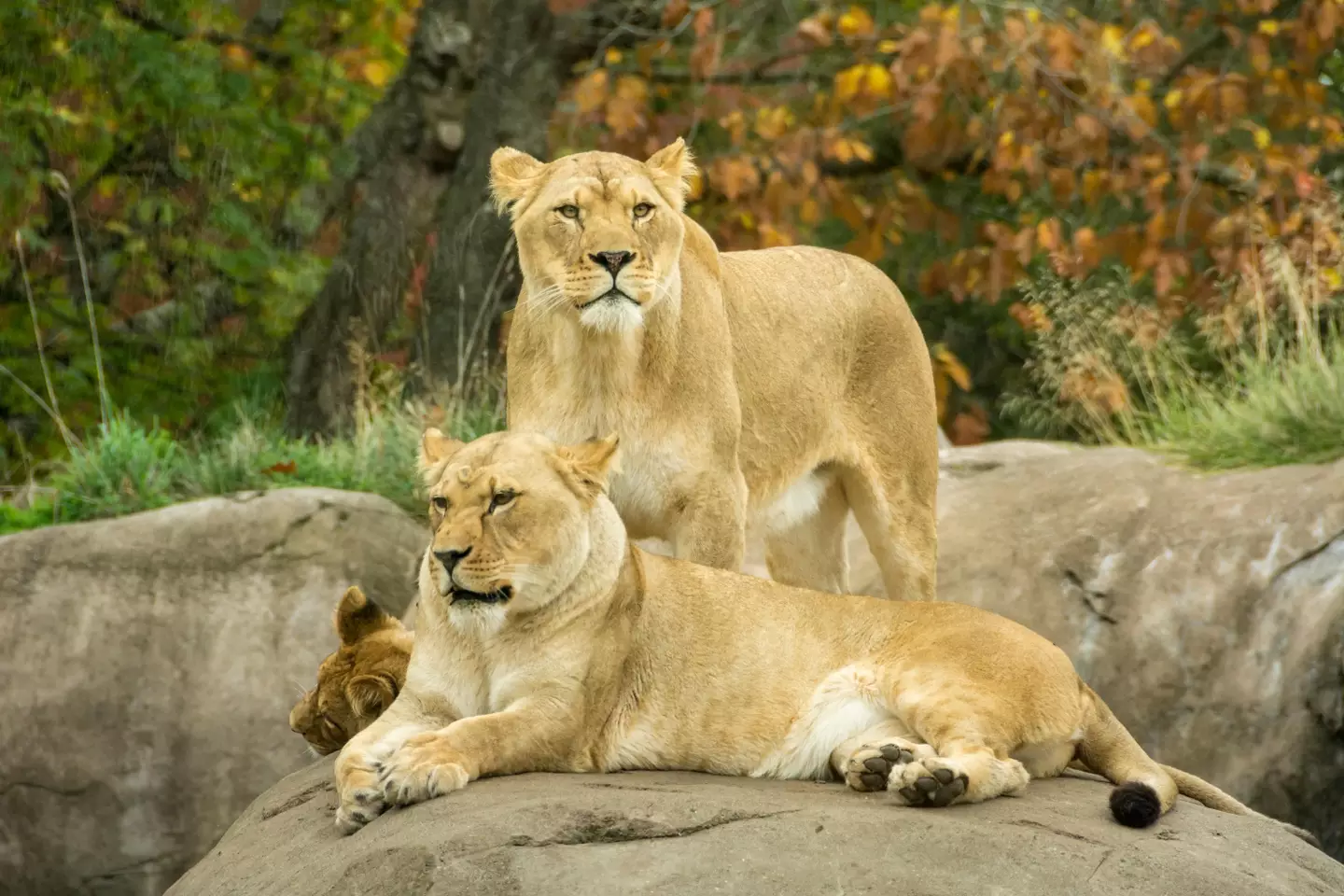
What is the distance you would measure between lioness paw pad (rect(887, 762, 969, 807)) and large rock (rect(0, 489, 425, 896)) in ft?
12.3

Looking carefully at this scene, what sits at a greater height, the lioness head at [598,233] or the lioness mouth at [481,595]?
the lioness head at [598,233]

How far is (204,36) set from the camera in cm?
1234

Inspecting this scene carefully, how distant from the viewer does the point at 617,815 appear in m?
4.52

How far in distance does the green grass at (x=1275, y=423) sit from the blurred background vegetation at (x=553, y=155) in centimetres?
7

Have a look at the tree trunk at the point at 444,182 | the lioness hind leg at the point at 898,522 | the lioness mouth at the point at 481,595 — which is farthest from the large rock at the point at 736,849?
the tree trunk at the point at 444,182

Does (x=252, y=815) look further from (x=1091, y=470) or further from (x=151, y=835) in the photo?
(x=1091, y=470)

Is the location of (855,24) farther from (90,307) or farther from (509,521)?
(509,521)

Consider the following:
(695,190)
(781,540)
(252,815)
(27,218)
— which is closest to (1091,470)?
(781,540)

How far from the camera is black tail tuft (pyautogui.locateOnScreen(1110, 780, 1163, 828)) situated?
4840 millimetres

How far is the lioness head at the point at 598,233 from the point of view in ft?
18.6

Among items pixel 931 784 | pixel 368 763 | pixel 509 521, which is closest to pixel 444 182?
pixel 509 521

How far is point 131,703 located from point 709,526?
3.11 m

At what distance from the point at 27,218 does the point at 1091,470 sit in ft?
21.6

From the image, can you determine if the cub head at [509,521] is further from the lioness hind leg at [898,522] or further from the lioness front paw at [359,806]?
the lioness hind leg at [898,522]
